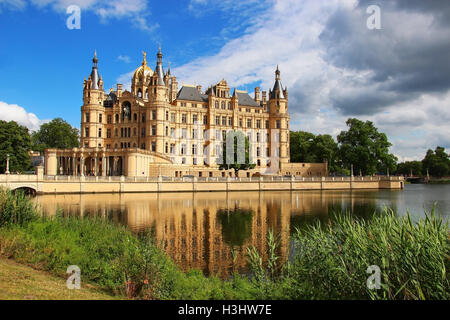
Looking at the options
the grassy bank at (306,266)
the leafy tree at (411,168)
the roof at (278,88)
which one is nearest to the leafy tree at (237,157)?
the roof at (278,88)

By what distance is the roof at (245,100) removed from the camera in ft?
265

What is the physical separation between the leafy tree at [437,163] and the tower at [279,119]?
68.8 m

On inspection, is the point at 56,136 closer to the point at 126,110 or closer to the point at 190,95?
the point at 126,110

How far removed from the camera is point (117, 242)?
13.0 metres

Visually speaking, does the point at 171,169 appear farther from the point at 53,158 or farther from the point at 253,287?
the point at 253,287

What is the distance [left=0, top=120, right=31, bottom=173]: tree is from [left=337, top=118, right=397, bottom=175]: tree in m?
63.0

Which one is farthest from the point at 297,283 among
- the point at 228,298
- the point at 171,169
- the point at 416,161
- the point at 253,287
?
the point at 416,161

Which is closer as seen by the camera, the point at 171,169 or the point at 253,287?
the point at 253,287

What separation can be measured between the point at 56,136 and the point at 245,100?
170ft

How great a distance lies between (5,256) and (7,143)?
51.9m
